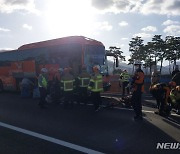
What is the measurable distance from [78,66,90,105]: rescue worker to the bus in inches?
58.8

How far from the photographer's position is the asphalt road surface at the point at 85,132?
584 cm

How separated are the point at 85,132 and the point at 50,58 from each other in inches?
384

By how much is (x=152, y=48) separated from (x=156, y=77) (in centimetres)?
4154

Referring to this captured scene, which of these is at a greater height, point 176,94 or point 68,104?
point 176,94

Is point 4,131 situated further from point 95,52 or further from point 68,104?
point 95,52

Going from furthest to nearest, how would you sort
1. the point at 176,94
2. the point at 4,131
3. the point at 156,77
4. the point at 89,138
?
the point at 156,77 → the point at 176,94 → the point at 4,131 → the point at 89,138

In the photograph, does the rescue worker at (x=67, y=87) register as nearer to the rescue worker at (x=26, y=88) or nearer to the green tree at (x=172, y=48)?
the rescue worker at (x=26, y=88)

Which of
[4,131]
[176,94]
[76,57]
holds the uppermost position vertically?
[76,57]

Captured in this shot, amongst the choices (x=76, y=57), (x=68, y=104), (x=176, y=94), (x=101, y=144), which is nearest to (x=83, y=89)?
(x=68, y=104)

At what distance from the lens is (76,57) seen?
14.9 m

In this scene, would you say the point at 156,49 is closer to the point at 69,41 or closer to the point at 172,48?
the point at 172,48

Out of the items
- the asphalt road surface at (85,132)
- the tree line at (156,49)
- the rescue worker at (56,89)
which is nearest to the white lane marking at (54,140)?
the asphalt road surface at (85,132)

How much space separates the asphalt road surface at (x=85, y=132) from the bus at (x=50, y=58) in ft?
14.2

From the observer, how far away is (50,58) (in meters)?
16.3
